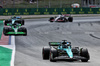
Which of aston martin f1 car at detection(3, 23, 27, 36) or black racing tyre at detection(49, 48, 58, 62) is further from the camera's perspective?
aston martin f1 car at detection(3, 23, 27, 36)

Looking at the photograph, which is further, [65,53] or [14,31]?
[14,31]

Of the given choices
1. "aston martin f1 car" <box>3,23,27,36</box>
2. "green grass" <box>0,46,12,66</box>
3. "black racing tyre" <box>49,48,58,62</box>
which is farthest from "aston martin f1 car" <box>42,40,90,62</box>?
"aston martin f1 car" <box>3,23,27,36</box>

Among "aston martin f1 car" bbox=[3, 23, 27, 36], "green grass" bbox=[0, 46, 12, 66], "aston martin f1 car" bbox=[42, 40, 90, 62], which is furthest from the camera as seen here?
"aston martin f1 car" bbox=[3, 23, 27, 36]

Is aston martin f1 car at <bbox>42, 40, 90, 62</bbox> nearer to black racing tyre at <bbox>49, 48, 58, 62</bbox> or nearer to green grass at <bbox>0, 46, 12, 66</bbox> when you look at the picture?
black racing tyre at <bbox>49, 48, 58, 62</bbox>

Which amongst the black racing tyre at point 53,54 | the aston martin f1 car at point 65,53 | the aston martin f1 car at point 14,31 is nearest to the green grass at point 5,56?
the aston martin f1 car at point 65,53

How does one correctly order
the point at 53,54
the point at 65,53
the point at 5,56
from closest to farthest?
the point at 53,54
the point at 65,53
the point at 5,56

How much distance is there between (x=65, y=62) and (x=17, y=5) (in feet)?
206

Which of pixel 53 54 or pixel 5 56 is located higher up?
pixel 53 54

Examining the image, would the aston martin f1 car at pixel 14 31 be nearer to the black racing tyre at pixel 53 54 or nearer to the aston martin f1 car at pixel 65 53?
the aston martin f1 car at pixel 65 53

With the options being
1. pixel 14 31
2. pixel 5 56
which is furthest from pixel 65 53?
pixel 14 31

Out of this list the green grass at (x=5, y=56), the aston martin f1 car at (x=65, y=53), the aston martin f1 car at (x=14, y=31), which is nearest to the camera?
the aston martin f1 car at (x=65, y=53)

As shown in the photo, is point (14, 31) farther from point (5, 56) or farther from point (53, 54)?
point (53, 54)

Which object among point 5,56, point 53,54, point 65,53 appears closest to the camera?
point 53,54

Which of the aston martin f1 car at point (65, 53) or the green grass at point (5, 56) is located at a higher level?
the aston martin f1 car at point (65, 53)
